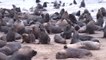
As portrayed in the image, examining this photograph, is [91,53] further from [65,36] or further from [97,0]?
[97,0]

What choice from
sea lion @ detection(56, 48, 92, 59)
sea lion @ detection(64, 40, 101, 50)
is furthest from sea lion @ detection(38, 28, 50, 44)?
sea lion @ detection(56, 48, 92, 59)

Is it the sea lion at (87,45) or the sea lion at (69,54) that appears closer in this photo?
the sea lion at (69,54)

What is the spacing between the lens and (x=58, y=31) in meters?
12.5

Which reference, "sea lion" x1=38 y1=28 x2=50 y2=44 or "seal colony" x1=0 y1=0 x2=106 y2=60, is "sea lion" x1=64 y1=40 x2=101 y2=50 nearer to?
"seal colony" x1=0 y1=0 x2=106 y2=60

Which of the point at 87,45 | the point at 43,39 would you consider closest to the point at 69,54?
the point at 87,45

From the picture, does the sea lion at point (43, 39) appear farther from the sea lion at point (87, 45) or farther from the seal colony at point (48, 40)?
the sea lion at point (87, 45)

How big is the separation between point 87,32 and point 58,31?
117cm

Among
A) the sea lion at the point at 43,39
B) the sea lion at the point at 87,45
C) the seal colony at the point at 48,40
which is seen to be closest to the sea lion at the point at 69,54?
the seal colony at the point at 48,40

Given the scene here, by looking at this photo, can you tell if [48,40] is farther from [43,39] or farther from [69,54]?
[69,54]

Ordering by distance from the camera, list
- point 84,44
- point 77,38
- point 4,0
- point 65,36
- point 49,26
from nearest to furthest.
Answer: point 84,44
point 77,38
point 65,36
point 49,26
point 4,0

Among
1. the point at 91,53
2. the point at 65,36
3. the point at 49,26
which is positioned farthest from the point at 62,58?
the point at 49,26

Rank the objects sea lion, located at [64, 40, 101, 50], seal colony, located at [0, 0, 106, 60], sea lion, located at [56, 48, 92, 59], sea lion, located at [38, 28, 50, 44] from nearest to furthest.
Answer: seal colony, located at [0, 0, 106, 60] → sea lion, located at [56, 48, 92, 59] → sea lion, located at [64, 40, 101, 50] → sea lion, located at [38, 28, 50, 44]

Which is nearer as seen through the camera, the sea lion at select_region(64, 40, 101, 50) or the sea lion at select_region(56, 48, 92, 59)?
the sea lion at select_region(56, 48, 92, 59)

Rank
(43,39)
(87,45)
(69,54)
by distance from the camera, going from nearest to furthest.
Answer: (69,54) → (87,45) → (43,39)
